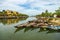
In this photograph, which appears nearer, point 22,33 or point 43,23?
point 22,33

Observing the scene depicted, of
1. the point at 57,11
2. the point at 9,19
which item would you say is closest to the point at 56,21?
the point at 57,11

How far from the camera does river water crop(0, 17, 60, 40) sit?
525 centimetres

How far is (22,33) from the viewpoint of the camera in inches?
218

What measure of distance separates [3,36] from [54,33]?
4.91ft

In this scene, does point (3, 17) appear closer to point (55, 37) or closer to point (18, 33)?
point (18, 33)

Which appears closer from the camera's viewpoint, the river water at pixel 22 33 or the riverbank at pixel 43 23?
the river water at pixel 22 33

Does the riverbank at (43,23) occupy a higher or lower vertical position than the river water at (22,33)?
higher

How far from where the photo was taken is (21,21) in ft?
19.8

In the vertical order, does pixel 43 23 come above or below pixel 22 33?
above

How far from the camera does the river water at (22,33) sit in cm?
525

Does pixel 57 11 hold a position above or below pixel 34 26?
above

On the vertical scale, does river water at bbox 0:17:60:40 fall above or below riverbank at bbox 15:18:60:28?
below

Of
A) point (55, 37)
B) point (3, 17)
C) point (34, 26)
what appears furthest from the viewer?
point (3, 17)

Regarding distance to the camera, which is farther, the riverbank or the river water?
the riverbank
